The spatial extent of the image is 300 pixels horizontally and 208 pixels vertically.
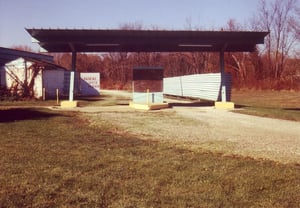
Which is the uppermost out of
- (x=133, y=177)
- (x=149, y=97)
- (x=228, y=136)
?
(x=149, y=97)

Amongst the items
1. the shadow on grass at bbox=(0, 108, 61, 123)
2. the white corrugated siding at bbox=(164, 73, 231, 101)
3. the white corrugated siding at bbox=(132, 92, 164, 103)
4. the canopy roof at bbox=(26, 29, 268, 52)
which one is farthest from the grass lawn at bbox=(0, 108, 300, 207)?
the white corrugated siding at bbox=(164, 73, 231, 101)

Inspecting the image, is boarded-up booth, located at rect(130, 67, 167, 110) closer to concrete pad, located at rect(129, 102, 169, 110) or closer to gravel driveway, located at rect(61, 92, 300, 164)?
concrete pad, located at rect(129, 102, 169, 110)

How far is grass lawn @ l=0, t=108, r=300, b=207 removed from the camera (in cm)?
486

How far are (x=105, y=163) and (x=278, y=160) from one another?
3.50 meters

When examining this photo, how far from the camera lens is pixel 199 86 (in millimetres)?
30500

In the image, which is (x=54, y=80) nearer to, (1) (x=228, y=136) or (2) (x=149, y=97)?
(2) (x=149, y=97)

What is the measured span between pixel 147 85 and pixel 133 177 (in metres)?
15.4

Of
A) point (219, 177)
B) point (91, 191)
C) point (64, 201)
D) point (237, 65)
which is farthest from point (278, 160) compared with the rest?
point (237, 65)

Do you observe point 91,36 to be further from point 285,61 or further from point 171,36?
point 285,61

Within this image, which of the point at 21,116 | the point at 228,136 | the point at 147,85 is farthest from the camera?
the point at 147,85

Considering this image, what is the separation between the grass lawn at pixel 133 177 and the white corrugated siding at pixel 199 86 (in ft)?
50.4

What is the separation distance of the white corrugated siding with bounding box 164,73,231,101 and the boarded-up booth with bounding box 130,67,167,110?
4273 millimetres

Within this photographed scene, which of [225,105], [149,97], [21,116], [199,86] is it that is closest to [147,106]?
[149,97]

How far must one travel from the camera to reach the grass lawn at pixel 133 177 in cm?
486
